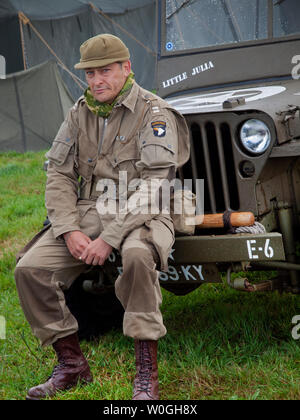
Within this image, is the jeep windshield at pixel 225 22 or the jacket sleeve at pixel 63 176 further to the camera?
the jeep windshield at pixel 225 22

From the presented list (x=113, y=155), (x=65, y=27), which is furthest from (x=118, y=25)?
(x=113, y=155)

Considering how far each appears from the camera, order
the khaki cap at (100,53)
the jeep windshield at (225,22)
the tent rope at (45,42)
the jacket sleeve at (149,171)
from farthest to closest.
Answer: the tent rope at (45,42) < the jeep windshield at (225,22) < the khaki cap at (100,53) < the jacket sleeve at (149,171)

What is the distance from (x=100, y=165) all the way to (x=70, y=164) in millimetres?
178

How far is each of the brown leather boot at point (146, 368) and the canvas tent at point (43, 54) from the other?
8911mm

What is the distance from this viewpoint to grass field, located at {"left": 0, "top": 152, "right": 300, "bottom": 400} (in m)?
2.99

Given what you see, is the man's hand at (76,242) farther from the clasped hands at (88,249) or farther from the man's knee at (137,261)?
the man's knee at (137,261)

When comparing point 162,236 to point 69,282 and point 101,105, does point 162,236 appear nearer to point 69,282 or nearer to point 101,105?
point 69,282

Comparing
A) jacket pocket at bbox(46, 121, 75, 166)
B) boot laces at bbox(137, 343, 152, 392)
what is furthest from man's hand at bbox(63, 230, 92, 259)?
boot laces at bbox(137, 343, 152, 392)

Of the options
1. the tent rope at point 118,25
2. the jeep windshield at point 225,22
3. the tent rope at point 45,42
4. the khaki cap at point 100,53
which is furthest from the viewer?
the tent rope at point 118,25

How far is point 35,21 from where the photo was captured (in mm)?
11852

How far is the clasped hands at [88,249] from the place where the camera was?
2955mm

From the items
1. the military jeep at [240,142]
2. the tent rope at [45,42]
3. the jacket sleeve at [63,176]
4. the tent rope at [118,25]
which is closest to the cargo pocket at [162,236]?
the military jeep at [240,142]

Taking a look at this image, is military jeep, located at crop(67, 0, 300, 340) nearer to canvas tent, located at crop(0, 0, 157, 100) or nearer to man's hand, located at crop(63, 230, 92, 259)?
man's hand, located at crop(63, 230, 92, 259)

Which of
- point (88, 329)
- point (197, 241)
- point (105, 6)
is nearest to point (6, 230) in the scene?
point (88, 329)
